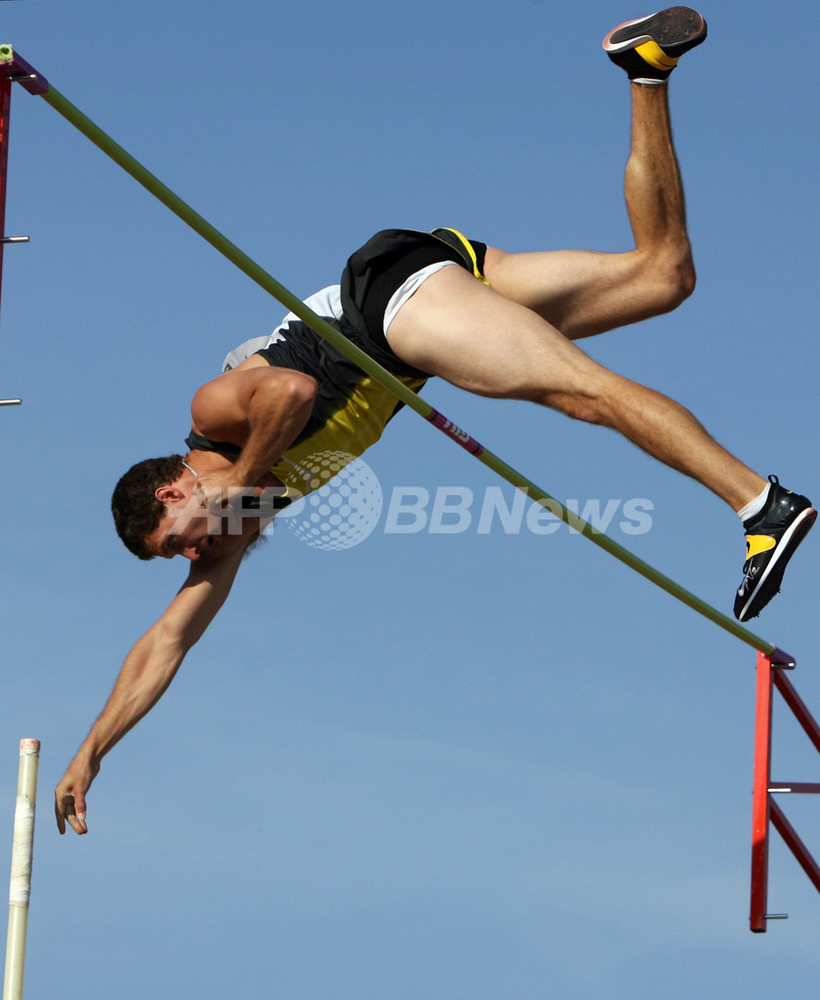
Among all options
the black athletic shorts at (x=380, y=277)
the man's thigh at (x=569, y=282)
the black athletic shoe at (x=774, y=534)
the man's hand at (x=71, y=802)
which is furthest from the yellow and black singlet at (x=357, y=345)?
the black athletic shoe at (x=774, y=534)

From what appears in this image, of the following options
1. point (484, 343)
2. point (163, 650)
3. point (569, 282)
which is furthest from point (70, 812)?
point (569, 282)

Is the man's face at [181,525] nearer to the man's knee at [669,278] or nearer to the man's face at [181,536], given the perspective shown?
the man's face at [181,536]

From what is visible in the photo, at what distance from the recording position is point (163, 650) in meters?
6.27

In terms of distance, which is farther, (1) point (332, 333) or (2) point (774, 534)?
(1) point (332, 333)

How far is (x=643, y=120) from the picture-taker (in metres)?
5.11

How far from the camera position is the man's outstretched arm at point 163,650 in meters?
6.12

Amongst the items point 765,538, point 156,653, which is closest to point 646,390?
point 765,538

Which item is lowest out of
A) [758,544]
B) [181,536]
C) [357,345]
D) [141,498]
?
[758,544]

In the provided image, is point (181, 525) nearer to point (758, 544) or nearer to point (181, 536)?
point (181, 536)

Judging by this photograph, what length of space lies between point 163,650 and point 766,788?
284cm

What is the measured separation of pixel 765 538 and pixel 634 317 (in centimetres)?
159

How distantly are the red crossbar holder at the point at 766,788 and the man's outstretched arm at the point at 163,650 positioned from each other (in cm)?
254

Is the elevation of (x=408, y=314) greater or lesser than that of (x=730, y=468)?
greater

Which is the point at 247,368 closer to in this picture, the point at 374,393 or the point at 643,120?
the point at 374,393
